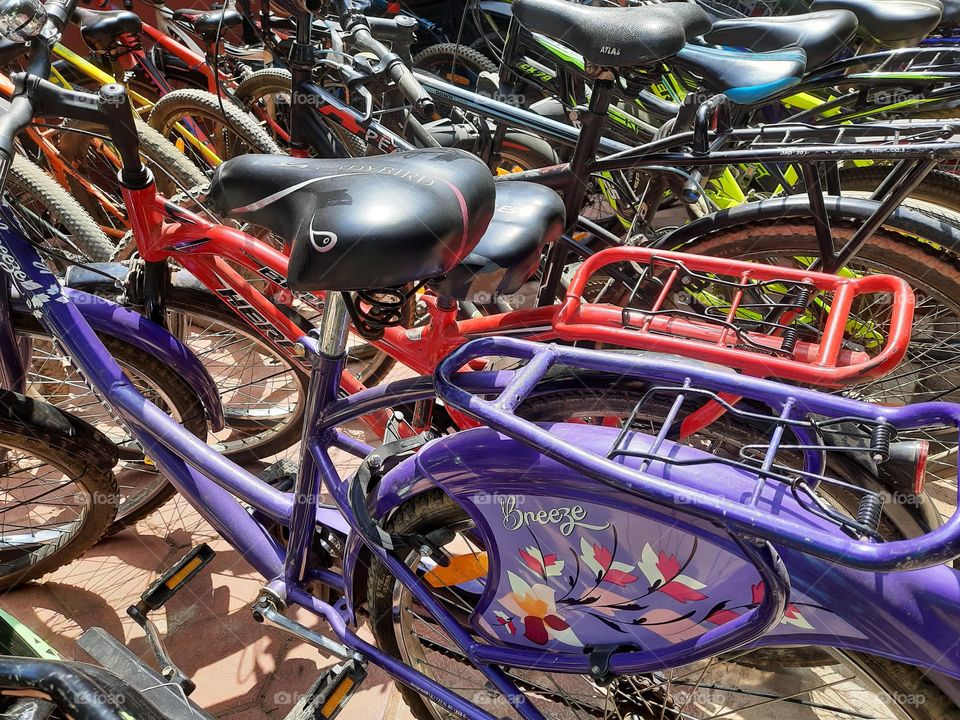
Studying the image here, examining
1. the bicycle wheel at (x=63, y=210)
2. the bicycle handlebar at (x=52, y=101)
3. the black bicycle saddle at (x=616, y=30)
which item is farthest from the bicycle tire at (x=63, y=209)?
the black bicycle saddle at (x=616, y=30)

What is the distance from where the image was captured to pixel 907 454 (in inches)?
43.8

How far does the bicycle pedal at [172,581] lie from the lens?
1697 millimetres

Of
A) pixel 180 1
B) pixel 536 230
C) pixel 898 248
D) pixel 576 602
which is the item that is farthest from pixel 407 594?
pixel 180 1

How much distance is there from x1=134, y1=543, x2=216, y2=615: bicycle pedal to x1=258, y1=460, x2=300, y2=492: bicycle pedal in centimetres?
25

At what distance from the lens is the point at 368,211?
3.49 ft

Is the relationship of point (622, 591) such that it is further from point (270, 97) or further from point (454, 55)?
point (454, 55)

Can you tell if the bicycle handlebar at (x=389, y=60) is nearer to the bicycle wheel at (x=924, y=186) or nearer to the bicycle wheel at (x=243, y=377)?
the bicycle wheel at (x=243, y=377)

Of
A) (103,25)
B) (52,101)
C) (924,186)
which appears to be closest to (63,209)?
(103,25)

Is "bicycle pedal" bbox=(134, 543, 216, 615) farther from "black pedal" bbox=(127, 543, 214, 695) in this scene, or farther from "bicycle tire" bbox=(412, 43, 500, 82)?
"bicycle tire" bbox=(412, 43, 500, 82)

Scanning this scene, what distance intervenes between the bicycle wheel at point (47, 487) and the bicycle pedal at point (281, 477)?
0.43m

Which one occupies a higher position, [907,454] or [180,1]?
[180,1]

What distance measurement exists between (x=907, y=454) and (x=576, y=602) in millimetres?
607

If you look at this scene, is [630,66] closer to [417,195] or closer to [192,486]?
[417,195]

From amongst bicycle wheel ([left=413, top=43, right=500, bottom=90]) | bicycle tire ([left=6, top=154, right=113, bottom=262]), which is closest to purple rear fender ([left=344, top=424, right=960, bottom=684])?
bicycle tire ([left=6, top=154, right=113, bottom=262])
